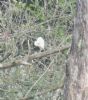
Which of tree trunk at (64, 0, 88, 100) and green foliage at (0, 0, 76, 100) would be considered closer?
tree trunk at (64, 0, 88, 100)

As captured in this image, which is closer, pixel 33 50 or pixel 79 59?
pixel 79 59

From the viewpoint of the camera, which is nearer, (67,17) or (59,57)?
(59,57)

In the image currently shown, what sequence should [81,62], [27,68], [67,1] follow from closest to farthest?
[81,62], [27,68], [67,1]

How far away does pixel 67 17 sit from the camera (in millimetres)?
3068

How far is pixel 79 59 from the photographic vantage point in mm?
1648

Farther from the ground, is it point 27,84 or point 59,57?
point 59,57

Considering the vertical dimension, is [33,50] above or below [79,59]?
below

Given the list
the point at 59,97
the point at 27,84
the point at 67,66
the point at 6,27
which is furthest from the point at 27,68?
the point at 67,66

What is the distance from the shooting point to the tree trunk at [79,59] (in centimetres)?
163

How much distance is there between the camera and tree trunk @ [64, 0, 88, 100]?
1.63 m

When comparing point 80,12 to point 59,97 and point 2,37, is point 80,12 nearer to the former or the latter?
point 59,97

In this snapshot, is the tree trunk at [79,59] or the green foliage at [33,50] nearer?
the tree trunk at [79,59]

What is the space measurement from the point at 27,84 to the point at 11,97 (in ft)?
0.49

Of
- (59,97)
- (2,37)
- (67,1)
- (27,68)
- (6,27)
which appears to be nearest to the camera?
(59,97)
